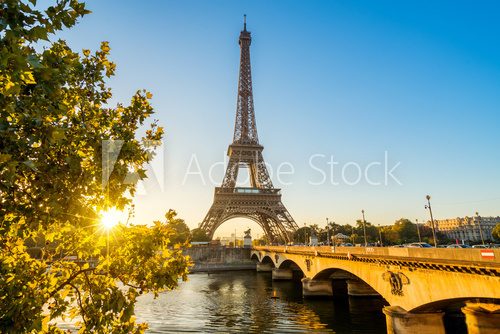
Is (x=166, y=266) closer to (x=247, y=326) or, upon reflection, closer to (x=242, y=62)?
(x=247, y=326)

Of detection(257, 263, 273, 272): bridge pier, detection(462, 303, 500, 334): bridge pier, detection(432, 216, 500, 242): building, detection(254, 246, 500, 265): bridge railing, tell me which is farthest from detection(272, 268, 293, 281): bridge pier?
detection(432, 216, 500, 242): building

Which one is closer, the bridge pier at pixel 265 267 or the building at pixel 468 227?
the bridge pier at pixel 265 267

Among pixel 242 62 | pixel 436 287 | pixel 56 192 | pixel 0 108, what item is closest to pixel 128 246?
pixel 56 192

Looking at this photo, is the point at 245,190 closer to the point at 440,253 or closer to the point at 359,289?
the point at 359,289

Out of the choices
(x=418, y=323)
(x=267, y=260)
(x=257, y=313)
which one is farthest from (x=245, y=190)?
(x=418, y=323)

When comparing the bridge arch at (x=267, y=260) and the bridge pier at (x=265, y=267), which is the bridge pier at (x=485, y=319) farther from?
the bridge pier at (x=265, y=267)

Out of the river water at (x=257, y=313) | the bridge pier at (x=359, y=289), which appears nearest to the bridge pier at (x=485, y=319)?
the river water at (x=257, y=313)
